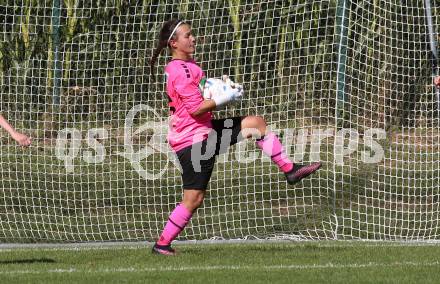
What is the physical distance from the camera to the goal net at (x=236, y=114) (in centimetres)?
1150

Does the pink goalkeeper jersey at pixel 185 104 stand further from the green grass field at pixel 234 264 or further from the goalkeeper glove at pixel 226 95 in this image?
the green grass field at pixel 234 264

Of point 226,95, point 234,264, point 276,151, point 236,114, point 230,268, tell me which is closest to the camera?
point 230,268

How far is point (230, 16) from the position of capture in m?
11.8

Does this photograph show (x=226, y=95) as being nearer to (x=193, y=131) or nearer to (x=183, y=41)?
(x=193, y=131)

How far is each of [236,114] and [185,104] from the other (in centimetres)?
345

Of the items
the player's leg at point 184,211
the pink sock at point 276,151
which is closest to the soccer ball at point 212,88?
the pink sock at point 276,151

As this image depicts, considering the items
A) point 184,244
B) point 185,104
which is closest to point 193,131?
point 185,104

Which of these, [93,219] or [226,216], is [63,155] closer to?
[93,219]

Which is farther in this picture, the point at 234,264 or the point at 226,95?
the point at 226,95

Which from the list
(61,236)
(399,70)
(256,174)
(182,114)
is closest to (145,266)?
(182,114)

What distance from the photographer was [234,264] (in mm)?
8133

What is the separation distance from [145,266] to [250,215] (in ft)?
11.8

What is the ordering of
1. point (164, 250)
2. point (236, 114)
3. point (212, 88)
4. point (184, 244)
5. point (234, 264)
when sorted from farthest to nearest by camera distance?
point (236, 114) → point (184, 244) → point (164, 250) → point (212, 88) → point (234, 264)

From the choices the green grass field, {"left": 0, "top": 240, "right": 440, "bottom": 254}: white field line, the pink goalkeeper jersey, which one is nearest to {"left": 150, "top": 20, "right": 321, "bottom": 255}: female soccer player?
the pink goalkeeper jersey
